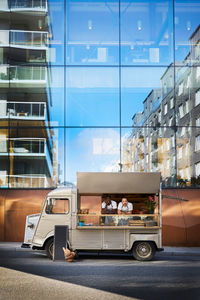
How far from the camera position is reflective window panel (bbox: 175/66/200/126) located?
24311mm

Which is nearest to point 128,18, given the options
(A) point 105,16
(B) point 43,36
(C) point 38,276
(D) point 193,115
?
(A) point 105,16

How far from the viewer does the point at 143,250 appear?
53.8 feet

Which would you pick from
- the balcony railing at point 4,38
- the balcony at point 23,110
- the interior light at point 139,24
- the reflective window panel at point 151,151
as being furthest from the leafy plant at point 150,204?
the balcony railing at point 4,38

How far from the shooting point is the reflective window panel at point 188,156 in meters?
23.8

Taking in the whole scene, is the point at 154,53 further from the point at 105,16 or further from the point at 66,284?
the point at 66,284

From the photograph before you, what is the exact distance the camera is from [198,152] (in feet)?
78.1

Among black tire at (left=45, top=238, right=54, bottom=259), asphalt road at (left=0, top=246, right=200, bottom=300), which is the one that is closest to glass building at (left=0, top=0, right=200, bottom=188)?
asphalt road at (left=0, top=246, right=200, bottom=300)

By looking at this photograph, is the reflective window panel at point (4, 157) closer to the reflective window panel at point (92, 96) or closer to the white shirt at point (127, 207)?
the reflective window panel at point (92, 96)

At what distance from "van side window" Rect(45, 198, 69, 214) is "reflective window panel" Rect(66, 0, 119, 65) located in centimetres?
1036

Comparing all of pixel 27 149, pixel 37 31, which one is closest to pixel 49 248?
pixel 27 149

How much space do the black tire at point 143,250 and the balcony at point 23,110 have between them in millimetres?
10614

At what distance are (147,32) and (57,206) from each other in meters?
12.4

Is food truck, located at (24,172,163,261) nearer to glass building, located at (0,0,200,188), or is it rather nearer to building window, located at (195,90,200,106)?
glass building, located at (0,0,200,188)

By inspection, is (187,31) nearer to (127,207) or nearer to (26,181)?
(26,181)
